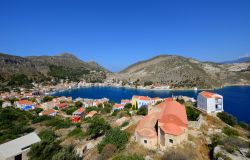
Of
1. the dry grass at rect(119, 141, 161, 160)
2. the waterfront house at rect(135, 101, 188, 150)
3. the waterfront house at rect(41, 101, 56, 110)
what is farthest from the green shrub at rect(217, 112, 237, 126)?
the waterfront house at rect(41, 101, 56, 110)

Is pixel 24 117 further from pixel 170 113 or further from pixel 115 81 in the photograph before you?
pixel 115 81

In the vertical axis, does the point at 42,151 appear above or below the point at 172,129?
below

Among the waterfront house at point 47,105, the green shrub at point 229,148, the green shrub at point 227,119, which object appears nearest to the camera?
the green shrub at point 229,148

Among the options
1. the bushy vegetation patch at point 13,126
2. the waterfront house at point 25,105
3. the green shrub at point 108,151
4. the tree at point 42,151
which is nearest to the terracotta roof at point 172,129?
the green shrub at point 108,151

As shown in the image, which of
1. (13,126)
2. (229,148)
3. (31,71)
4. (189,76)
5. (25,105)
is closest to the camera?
(229,148)

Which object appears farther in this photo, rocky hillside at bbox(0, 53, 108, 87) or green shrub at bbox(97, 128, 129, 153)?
rocky hillside at bbox(0, 53, 108, 87)

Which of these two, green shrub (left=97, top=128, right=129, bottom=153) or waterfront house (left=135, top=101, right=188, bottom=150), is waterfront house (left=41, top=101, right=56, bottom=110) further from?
waterfront house (left=135, top=101, right=188, bottom=150)

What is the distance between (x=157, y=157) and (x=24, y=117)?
144ft

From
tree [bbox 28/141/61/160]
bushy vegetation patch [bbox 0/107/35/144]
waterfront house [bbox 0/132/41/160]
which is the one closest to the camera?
tree [bbox 28/141/61/160]

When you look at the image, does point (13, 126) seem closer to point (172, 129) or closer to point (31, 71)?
point (172, 129)

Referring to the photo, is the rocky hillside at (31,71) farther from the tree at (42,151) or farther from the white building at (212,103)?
the white building at (212,103)

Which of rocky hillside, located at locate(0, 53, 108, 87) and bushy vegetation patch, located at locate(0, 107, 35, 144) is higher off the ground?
rocky hillside, located at locate(0, 53, 108, 87)

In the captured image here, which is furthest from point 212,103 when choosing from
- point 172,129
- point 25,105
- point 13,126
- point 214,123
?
point 25,105

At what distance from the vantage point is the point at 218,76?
484 ft
